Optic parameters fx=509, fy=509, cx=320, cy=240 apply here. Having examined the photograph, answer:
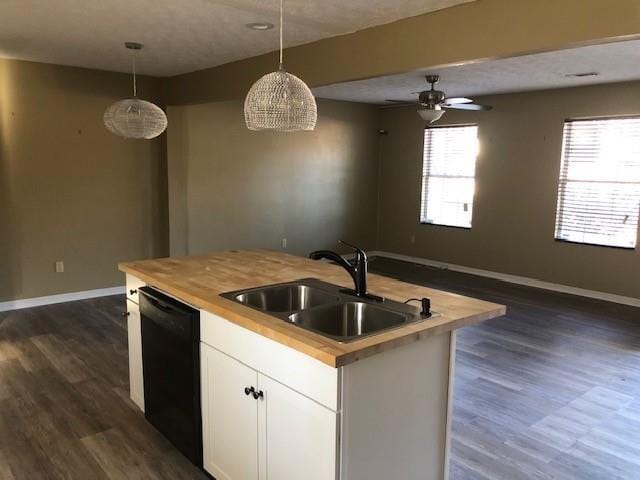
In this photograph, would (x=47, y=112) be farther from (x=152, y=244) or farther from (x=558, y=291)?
(x=558, y=291)

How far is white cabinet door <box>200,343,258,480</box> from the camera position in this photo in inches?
84.7

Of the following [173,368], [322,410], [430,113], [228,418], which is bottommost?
[228,418]

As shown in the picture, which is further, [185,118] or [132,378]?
[185,118]

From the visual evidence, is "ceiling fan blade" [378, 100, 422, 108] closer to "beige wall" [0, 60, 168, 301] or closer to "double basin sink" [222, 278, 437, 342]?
"beige wall" [0, 60, 168, 301]

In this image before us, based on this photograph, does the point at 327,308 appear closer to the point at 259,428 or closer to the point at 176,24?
the point at 259,428

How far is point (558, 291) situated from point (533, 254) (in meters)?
0.57

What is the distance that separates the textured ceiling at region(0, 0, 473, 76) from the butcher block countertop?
5.06ft

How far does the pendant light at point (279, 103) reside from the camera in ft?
7.68

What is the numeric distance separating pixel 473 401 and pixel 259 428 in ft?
6.01

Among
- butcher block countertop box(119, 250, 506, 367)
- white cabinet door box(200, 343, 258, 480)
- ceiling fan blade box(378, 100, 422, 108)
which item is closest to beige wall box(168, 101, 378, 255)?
ceiling fan blade box(378, 100, 422, 108)

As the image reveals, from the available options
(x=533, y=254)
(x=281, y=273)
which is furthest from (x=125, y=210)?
(x=533, y=254)

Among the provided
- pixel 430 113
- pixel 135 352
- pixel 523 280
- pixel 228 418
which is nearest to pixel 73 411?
pixel 135 352

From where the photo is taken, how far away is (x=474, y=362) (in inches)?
159

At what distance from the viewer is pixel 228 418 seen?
2.28 metres
